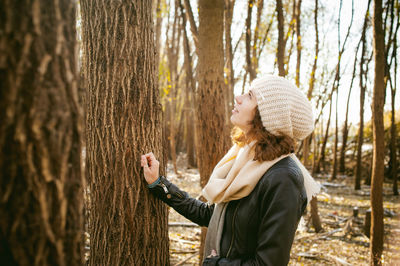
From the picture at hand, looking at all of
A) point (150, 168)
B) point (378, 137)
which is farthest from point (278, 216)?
point (378, 137)

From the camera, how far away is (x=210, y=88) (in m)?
3.58

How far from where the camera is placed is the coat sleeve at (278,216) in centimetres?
131

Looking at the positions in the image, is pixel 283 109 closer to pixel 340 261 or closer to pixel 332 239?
pixel 340 261

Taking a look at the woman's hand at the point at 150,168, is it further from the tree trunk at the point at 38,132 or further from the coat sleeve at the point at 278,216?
the tree trunk at the point at 38,132

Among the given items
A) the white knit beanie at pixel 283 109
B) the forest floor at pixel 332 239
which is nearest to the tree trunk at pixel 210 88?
the forest floor at pixel 332 239

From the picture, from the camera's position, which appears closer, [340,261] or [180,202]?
[180,202]

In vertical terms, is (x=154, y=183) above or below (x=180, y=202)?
above

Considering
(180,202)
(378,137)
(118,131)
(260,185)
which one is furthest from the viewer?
(378,137)

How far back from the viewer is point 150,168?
5.98 feet

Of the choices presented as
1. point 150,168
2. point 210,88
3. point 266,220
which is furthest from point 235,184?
point 210,88

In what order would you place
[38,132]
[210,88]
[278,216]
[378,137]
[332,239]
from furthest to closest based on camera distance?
[332,239] < [378,137] < [210,88] < [278,216] < [38,132]

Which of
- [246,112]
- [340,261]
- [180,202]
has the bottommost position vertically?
[340,261]

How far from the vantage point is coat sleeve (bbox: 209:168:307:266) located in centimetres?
131

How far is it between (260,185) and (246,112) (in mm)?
519
